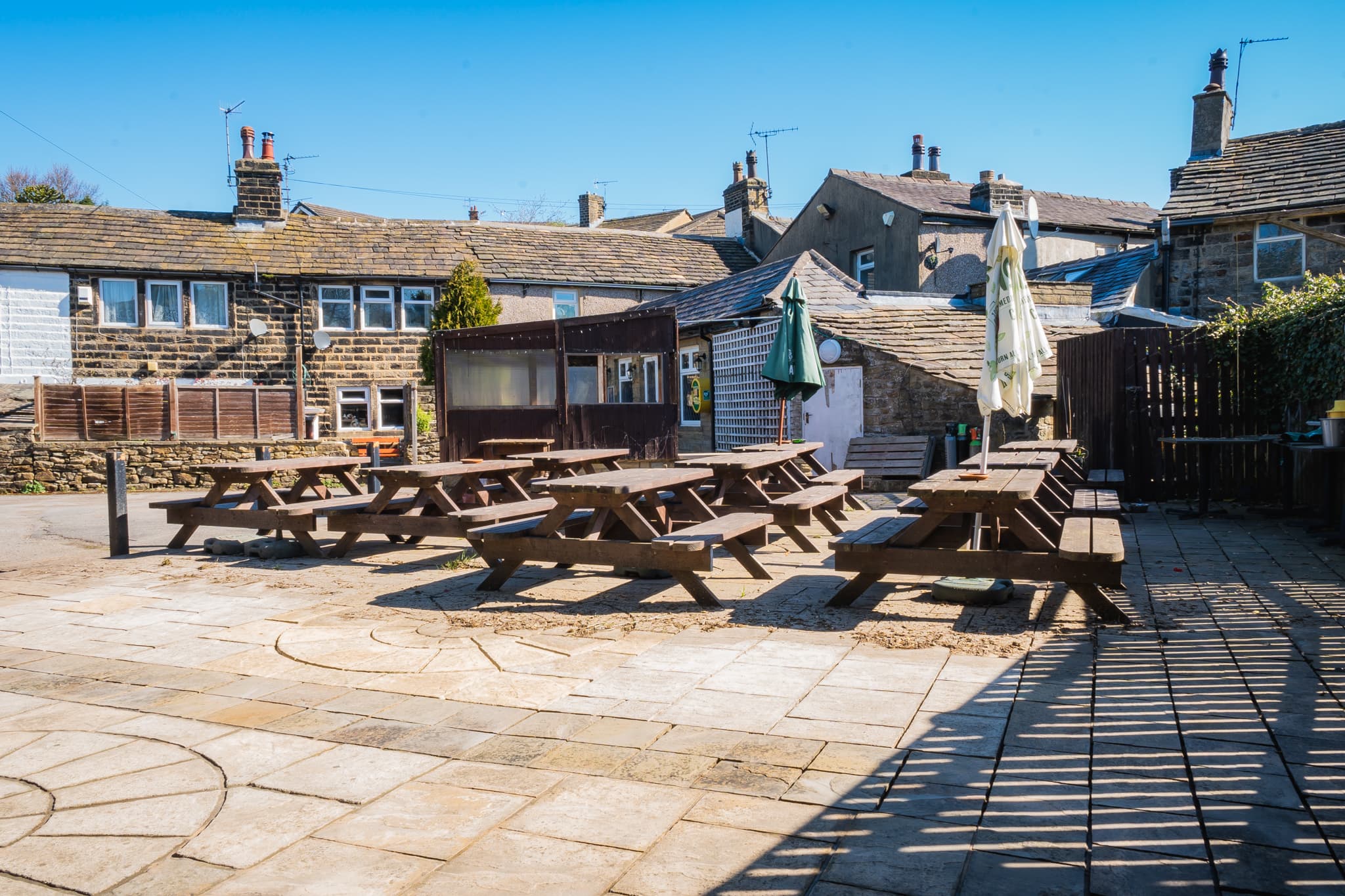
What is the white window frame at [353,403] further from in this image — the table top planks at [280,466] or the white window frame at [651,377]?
the table top planks at [280,466]

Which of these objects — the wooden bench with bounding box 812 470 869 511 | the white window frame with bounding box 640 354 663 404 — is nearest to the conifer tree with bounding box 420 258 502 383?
the white window frame with bounding box 640 354 663 404

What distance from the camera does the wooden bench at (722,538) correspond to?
230 inches

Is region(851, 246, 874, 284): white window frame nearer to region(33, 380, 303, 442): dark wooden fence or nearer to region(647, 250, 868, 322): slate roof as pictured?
region(647, 250, 868, 322): slate roof

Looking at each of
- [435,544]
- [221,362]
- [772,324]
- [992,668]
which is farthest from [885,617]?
[221,362]

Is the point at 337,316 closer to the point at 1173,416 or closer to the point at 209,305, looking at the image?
the point at 209,305

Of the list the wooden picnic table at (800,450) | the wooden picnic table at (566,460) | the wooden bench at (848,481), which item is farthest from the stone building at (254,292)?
the wooden bench at (848,481)

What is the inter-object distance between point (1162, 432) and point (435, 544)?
8693 millimetres

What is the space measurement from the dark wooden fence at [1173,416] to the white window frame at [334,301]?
19162 millimetres

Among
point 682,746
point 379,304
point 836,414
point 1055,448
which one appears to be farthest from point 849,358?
point 379,304

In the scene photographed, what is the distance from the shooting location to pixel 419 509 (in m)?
8.15

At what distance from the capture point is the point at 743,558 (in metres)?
6.75

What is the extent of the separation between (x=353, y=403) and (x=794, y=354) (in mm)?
16268

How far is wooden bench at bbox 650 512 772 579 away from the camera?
5852mm

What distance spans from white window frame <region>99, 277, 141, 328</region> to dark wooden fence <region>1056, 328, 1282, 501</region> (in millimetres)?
22264
